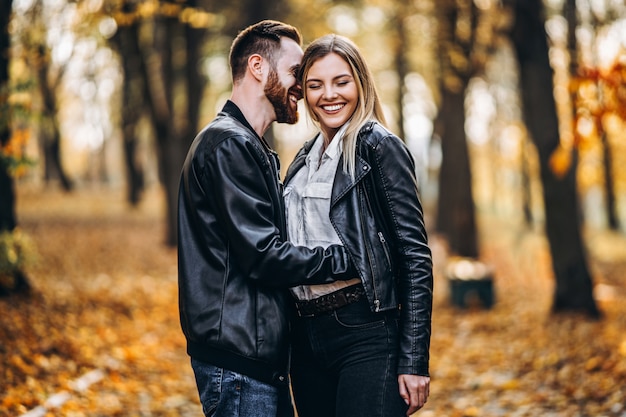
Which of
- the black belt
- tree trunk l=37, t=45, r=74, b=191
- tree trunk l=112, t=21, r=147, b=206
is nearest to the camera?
the black belt

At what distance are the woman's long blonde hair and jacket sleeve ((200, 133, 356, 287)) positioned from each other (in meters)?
0.39

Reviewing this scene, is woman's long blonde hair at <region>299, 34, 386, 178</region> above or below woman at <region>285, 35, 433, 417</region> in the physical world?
above

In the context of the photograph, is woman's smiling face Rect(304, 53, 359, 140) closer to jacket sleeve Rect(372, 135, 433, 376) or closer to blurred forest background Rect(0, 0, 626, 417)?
jacket sleeve Rect(372, 135, 433, 376)

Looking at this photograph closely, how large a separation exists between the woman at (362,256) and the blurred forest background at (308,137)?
0.59 m

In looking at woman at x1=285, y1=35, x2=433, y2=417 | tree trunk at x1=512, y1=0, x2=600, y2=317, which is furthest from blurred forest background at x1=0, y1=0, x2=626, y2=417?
woman at x1=285, y1=35, x2=433, y2=417

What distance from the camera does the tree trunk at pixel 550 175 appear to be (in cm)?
1042

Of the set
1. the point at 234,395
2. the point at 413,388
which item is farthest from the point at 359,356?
the point at 234,395

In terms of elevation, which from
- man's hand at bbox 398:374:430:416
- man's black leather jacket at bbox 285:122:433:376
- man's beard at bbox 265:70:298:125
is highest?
man's beard at bbox 265:70:298:125

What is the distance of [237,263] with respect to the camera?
296 centimetres

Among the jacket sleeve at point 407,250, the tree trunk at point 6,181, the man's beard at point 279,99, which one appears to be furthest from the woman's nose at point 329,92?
the tree trunk at point 6,181

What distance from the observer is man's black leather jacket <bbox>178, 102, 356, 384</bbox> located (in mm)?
2893

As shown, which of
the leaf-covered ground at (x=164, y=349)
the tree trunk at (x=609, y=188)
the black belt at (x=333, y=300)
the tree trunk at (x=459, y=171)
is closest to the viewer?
the black belt at (x=333, y=300)

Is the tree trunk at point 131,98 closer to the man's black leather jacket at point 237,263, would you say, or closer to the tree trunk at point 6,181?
the tree trunk at point 6,181

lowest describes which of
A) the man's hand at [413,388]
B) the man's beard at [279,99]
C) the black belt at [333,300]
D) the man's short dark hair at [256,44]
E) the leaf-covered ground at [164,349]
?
the leaf-covered ground at [164,349]
